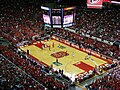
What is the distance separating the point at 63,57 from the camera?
26656 mm

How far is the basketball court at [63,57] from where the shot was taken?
24216mm

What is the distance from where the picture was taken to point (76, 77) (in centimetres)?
2194

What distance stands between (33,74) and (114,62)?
852 cm

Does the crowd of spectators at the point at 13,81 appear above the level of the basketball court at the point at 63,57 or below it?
above

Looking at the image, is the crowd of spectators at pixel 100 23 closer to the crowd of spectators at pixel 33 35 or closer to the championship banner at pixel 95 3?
the crowd of spectators at pixel 33 35

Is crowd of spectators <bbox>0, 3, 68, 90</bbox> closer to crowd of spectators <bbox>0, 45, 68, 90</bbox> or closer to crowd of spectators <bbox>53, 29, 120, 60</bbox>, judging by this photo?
crowd of spectators <bbox>0, 45, 68, 90</bbox>

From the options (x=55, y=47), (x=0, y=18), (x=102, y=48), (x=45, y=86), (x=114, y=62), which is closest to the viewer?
(x=45, y=86)

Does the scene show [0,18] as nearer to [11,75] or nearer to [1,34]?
[1,34]

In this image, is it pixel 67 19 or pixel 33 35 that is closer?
pixel 67 19

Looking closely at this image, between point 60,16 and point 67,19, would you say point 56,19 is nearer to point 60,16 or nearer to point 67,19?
point 60,16

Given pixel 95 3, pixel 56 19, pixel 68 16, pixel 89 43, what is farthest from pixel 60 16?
pixel 89 43

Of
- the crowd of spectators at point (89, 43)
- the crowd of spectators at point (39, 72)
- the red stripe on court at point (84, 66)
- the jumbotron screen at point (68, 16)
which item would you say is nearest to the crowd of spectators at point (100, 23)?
the crowd of spectators at point (89, 43)

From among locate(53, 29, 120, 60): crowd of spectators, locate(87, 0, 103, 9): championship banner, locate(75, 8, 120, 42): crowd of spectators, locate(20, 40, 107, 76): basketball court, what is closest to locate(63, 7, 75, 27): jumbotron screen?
locate(20, 40, 107, 76): basketball court

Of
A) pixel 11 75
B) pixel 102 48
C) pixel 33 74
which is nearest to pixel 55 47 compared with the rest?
pixel 102 48
